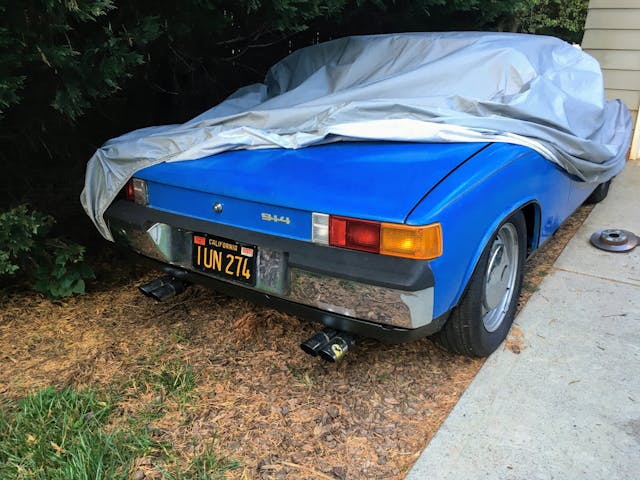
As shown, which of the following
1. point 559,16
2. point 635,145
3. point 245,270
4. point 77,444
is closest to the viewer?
point 77,444

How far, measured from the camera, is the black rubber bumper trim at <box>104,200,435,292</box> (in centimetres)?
207

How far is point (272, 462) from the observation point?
2.14 metres

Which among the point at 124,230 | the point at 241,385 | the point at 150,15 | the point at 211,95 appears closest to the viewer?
the point at 241,385

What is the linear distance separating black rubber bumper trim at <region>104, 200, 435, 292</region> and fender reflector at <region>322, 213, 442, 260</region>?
3 centimetres

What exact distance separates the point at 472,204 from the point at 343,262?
1.87 ft

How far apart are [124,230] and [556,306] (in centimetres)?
241

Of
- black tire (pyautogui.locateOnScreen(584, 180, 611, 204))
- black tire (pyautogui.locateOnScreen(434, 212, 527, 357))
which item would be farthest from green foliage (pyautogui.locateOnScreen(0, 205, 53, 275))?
black tire (pyautogui.locateOnScreen(584, 180, 611, 204))

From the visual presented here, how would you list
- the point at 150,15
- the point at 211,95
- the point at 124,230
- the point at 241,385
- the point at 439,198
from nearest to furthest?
the point at 439,198, the point at 241,385, the point at 124,230, the point at 150,15, the point at 211,95

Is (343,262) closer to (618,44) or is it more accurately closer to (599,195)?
(599,195)

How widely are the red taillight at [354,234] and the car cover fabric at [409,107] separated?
0.69 metres

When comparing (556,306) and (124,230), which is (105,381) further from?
(556,306)

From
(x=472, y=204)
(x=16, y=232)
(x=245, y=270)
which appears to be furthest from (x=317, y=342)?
(x=16, y=232)

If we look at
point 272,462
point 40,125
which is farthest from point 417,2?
point 272,462

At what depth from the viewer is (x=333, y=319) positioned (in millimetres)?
2277
